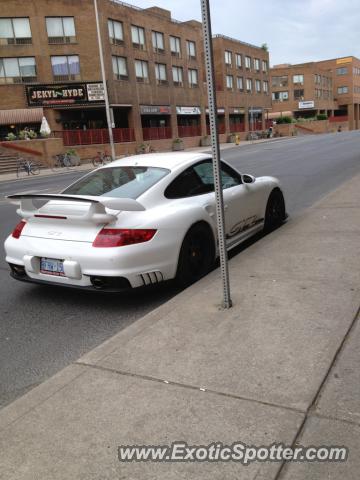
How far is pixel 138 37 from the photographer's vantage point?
46.1 metres

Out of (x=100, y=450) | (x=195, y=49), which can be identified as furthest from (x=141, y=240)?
(x=195, y=49)

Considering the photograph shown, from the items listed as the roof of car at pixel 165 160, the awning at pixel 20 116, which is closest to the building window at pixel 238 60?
the awning at pixel 20 116

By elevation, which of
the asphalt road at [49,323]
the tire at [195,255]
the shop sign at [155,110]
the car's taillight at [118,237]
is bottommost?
the asphalt road at [49,323]

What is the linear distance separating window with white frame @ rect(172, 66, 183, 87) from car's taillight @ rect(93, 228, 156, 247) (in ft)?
164

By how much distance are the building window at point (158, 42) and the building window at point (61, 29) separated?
10.1 metres

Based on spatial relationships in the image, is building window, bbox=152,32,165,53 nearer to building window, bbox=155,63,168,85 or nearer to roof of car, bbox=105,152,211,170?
building window, bbox=155,63,168,85

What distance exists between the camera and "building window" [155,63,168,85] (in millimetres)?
A: 48875

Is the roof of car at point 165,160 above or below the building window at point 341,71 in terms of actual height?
below

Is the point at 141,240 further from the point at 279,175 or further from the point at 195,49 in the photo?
the point at 195,49

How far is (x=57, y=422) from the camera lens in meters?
2.74

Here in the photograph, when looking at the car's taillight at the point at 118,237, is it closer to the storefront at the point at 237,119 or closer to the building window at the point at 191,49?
the building window at the point at 191,49

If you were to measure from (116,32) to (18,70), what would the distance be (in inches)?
382

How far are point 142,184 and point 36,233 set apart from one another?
3.96 ft

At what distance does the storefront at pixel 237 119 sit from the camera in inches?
2544
